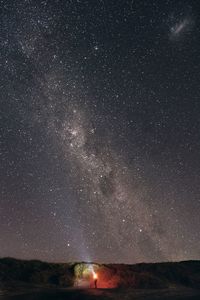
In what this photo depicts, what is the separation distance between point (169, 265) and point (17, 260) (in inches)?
1003

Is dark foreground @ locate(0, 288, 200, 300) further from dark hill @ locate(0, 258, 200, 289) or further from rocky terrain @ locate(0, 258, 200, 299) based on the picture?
dark hill @ locate(0, 258, 200, 289)

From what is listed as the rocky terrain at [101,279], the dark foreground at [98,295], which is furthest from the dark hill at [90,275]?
the dark foreground at [98,295]

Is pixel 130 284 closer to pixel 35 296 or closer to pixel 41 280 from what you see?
pixel 41 280

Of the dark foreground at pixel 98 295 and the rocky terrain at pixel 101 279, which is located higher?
the rocky terrain at pixel 101 279

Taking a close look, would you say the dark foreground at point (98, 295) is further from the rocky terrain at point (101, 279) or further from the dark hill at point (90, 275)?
the dark hill at point (90, 275)

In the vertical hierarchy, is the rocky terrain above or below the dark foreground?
above

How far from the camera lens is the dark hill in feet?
186

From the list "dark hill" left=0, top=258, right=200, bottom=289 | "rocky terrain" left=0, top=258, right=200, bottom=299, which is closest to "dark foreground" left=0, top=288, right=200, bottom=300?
"rocky terrain" left=0, top=258, right=200, bottom=299

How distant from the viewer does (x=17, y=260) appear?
64562mm

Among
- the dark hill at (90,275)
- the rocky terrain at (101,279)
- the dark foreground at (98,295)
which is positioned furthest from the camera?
the dark hill at (90,275)

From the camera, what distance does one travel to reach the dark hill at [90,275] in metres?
56.7

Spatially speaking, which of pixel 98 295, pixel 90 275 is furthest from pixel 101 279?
pixel 98 295

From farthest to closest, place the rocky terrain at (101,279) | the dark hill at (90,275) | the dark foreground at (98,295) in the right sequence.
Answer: the dark hill at (90,275)
the rocky terrain at (101,279)
the dark foreground at (98,295)

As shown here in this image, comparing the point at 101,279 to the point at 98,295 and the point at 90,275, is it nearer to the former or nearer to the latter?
the point at 90,275
